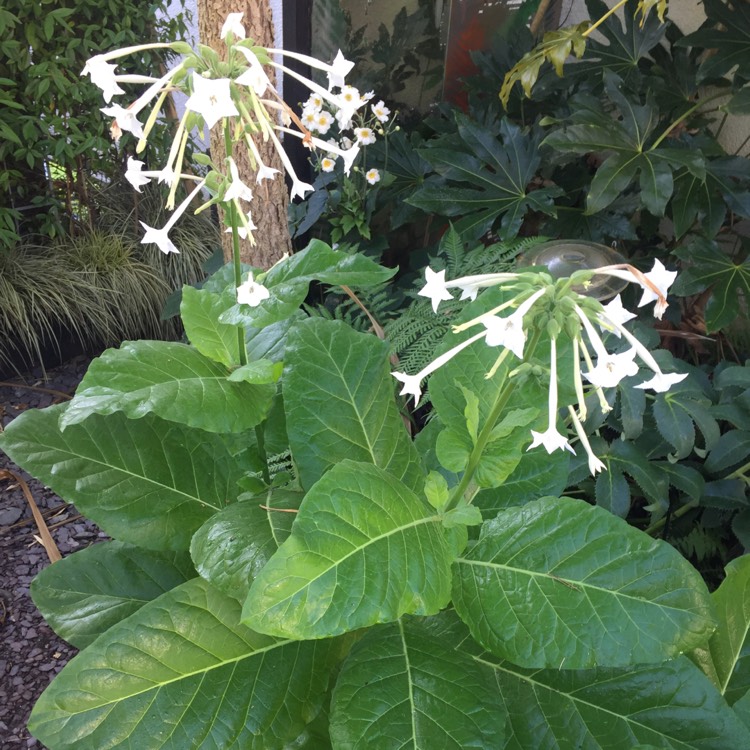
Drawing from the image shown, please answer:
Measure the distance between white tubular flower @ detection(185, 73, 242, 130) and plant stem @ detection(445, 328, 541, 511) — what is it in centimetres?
32

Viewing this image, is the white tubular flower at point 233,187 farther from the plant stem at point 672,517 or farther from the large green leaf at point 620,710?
the plant stem at point 672,517

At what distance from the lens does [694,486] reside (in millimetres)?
1284

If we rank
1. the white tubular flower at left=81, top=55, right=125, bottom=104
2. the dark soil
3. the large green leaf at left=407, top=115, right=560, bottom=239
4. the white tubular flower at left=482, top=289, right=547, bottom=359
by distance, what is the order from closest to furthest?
the white tubular flower at left=482, top=289, right=547, bottom=359 < the white tubular flower at left=81, top=55, right=125, bottom=104 < the dark soil < the large green leaf at left=407, top=115, right=560, bottom=239

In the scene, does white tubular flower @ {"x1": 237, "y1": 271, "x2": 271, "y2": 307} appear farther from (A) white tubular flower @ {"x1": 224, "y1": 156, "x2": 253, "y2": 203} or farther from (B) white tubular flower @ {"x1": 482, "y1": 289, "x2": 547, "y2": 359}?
(B) white tubular flower @ {"x1": 482, "y1": 289, "x2": 547, "y2": 359}

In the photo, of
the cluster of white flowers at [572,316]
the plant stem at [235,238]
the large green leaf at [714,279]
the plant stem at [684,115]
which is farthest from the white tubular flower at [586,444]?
the plant stem at [684,115]

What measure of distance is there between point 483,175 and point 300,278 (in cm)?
124

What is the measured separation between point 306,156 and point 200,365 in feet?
5.95

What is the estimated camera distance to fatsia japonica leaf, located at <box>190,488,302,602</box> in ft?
2.35

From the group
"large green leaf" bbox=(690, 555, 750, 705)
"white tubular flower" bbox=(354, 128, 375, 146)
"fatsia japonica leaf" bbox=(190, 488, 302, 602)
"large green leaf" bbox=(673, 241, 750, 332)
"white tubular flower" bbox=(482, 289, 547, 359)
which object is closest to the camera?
"white tubular flower" bbox=(482, 289, 547, 359)

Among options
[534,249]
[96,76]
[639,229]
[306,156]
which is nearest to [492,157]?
[534,249]

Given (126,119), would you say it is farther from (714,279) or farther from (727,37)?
(727,37)

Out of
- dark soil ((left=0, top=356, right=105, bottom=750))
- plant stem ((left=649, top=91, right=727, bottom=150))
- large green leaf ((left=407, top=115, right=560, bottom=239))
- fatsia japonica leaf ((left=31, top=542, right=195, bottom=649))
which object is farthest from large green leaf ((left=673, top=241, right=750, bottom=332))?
dark soil ((left=0, top=356, right=105, bottom=750))

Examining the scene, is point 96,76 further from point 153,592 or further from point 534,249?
point 534,249

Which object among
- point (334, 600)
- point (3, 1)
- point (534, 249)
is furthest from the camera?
point (3, 1)
